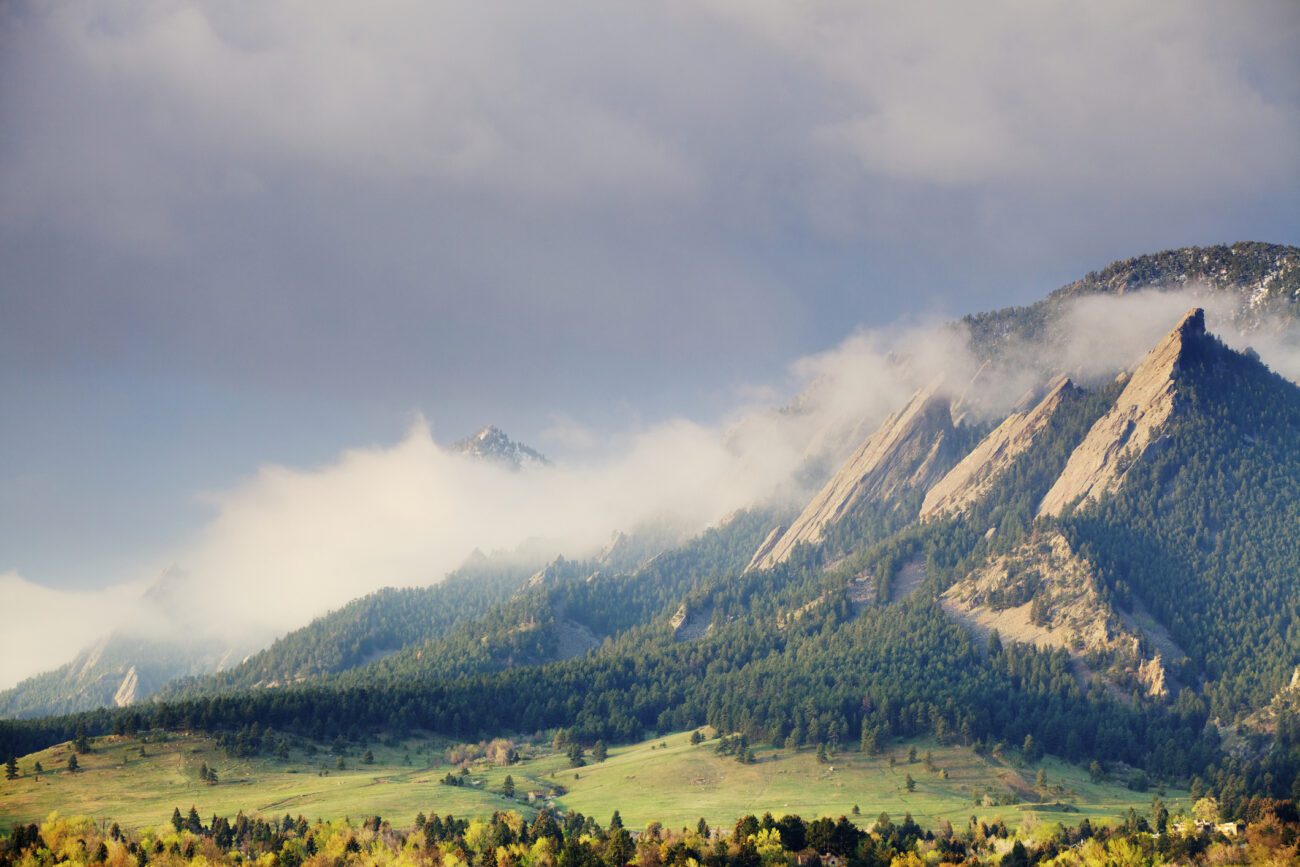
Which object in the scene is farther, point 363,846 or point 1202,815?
point 1202,815

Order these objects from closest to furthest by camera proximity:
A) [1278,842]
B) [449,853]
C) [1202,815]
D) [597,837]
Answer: [1278,842]
[449,853]
[597,837]
[1202,815]

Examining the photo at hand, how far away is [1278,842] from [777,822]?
70.7 m

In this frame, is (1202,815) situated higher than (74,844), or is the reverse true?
(74,844)

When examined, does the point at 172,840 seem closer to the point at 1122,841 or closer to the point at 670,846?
the point at 670,846

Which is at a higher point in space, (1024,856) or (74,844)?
(74,844)

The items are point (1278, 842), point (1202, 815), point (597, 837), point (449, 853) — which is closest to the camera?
point (1278, 842)

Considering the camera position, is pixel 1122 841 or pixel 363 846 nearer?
pixel 1122 841

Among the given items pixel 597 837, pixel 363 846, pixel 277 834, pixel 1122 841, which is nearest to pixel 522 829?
pixel 597 837

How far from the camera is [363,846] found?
159625 mm

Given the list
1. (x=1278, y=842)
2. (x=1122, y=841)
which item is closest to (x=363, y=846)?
(x=1122, y=841)

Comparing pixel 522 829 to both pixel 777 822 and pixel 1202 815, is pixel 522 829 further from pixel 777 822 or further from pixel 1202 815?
pixel 1202 815

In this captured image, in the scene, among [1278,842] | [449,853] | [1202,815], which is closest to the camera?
[1278,842]

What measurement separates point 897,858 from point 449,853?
65.4 meters

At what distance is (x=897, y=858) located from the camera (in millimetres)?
151750
